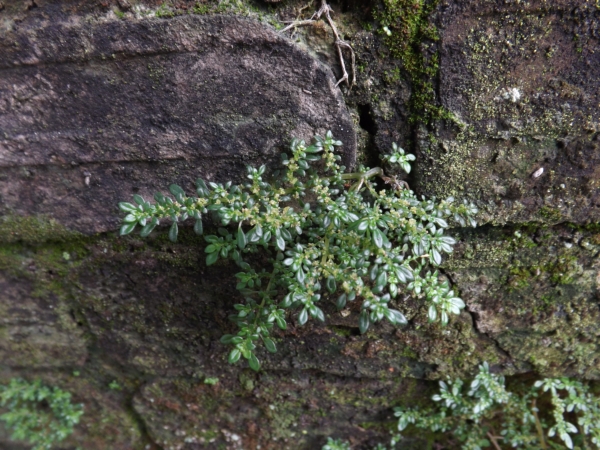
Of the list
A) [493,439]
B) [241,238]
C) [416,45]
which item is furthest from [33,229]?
[493,439]

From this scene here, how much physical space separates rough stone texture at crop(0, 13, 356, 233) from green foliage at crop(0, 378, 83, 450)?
1.32 meters

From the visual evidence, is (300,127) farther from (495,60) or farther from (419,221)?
(495,60)

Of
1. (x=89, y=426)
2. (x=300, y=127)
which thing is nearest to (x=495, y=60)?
(x=300, y=127)

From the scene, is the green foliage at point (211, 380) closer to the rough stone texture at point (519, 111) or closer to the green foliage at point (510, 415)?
the green foliage at point (510, 415)

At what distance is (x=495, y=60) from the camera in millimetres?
1246

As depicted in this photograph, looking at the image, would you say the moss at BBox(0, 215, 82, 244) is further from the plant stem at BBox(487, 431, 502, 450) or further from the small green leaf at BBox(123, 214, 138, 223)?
the plant stem at BBox(487, 431, 502, 450)

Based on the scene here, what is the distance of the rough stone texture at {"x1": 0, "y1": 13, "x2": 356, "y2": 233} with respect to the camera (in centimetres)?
124

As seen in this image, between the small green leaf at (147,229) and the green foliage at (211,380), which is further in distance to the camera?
the green foliage at (211,380)

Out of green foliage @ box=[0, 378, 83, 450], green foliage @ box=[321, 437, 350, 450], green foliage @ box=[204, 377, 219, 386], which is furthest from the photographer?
green foliage @ box=[0, 378, 83, 450]

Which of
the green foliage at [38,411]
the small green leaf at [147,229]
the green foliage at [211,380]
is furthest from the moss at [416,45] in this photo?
the green foliage at [38,411]

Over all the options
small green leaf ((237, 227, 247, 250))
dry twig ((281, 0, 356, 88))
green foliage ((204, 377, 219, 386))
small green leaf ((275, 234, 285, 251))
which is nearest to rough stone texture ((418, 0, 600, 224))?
dry twig ((281, 0, 356, 88))

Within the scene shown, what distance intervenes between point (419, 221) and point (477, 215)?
232mm

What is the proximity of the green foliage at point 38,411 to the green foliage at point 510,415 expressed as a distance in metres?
1.78

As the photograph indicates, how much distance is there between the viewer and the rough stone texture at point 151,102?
124cm
